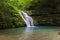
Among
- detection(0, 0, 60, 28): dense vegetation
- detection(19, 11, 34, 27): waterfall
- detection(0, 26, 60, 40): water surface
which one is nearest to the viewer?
detection(0, 26, 60, 40): water surface

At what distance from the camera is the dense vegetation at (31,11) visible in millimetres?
19703

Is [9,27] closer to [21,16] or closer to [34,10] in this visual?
[21,16]

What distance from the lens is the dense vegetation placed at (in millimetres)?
19703

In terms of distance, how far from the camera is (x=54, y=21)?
73.3 ft

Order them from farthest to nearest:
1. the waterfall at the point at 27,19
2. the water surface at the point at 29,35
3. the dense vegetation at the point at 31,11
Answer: the waterfall at the point at 27,19, the dense vegetation at the point at 31,11, the water surface at the point at 29,35

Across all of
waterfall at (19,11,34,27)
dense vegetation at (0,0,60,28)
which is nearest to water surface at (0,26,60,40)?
dense vegetation at (0,0,60,28)

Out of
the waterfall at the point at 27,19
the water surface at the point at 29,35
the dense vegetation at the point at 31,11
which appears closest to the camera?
the water surface at the point at 29,35

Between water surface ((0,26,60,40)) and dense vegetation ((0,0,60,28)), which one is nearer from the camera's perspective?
water surface ((0,26,60,40))

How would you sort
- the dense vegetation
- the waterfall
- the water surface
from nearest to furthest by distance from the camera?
the water surface → the dense vegetation → the waterfall

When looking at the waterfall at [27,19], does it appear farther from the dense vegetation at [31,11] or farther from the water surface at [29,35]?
the water surface at [29,35]

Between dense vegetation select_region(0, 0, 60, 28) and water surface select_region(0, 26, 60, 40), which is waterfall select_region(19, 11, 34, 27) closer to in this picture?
dense vegetation select_region(0, 0, 60, 28)

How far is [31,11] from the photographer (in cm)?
2392

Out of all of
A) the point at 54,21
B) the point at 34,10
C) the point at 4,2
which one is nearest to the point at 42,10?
the point at 34,10

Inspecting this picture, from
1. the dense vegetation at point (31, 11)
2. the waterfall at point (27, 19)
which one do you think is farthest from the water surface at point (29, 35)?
the waterfall at point (27, 19)
